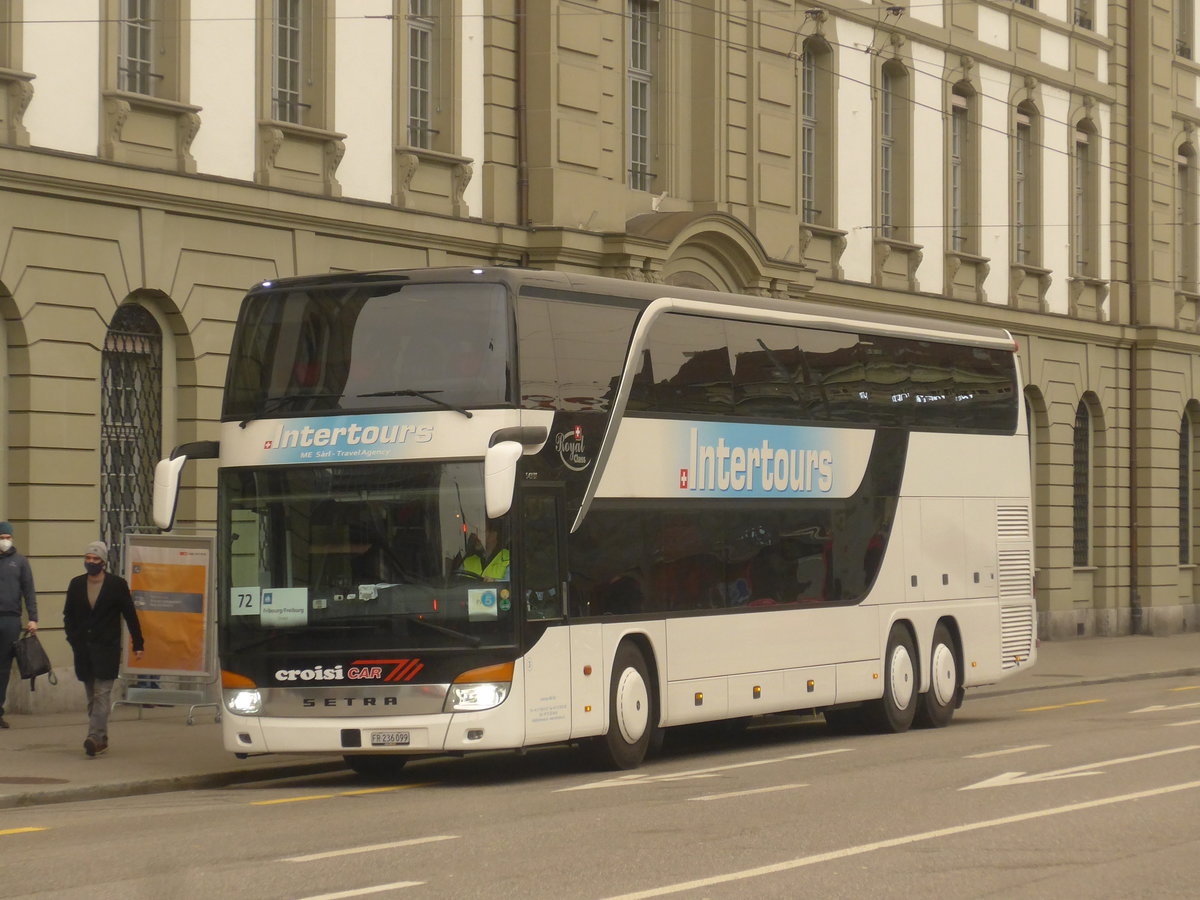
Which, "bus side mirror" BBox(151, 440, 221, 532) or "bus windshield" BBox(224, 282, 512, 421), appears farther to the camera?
"bus side mirror" BBox(151, 440, 221, 532)

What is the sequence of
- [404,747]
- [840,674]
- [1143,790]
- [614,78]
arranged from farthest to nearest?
[614,78] → [840,674] → [404,747] → [1143,790]

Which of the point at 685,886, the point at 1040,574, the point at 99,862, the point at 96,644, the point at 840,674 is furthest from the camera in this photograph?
the point at 1040,574

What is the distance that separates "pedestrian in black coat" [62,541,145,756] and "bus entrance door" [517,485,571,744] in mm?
3430

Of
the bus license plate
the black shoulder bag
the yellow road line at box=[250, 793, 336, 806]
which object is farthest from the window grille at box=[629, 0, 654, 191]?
the yellow road line at box=[250, 793, 336, 806]

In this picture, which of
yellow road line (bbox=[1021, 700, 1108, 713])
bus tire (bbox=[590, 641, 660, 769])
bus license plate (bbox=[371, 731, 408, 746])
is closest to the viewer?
bus license plate (bbox=[371, 731, 408, 746])

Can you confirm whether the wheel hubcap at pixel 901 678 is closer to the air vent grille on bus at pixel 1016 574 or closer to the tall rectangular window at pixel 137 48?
the air vent grille on bus at pixel 1016 574

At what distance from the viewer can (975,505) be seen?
2138 cm

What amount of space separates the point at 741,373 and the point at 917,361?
3.35m

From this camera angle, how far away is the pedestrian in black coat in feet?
53.9

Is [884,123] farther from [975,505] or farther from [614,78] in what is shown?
[975,505]

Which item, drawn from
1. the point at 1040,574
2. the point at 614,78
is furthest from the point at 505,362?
the point at 1040,574

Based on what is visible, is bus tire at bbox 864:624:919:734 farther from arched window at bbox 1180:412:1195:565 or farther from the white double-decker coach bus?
arched window at bbox 1180:412:1195:565

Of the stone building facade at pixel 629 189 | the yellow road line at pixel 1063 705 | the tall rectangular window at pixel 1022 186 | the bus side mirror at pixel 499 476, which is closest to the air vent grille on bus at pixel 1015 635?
the yellow road line at pixel 1063 705

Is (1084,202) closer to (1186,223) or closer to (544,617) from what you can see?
(1186,223)
